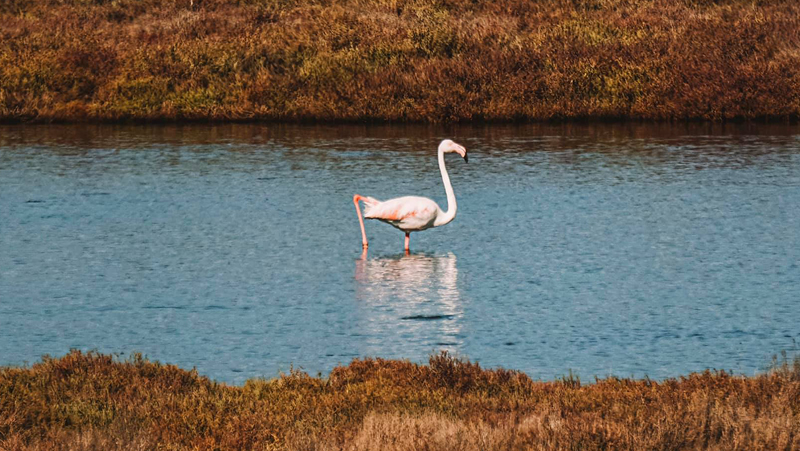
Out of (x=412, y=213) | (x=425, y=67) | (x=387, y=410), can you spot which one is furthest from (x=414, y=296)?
(x=425, y=67)

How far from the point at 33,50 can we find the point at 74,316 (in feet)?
79.6

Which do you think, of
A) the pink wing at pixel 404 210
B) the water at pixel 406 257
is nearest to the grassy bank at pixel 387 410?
the water at pixel 406 257

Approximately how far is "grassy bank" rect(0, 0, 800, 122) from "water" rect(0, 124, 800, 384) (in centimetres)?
439

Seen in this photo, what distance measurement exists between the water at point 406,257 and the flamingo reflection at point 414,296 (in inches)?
1.7

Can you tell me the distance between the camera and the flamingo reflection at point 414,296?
1084 centimetres

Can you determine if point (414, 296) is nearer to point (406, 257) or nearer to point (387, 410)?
point (406, 257)

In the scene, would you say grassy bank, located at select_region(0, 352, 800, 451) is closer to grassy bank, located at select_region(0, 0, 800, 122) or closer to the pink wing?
the pink wing

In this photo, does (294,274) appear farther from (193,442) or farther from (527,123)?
(527,123)

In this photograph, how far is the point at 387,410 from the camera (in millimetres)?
7629

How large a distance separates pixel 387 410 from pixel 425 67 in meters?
23.8

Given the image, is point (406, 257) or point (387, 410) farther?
point (406, 257)

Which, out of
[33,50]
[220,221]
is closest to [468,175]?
[220,221]

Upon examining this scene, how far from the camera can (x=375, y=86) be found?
30578 millimetres

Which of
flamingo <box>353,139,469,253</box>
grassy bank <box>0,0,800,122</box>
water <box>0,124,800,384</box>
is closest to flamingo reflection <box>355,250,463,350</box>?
water <box>0,124,800,384</box>
